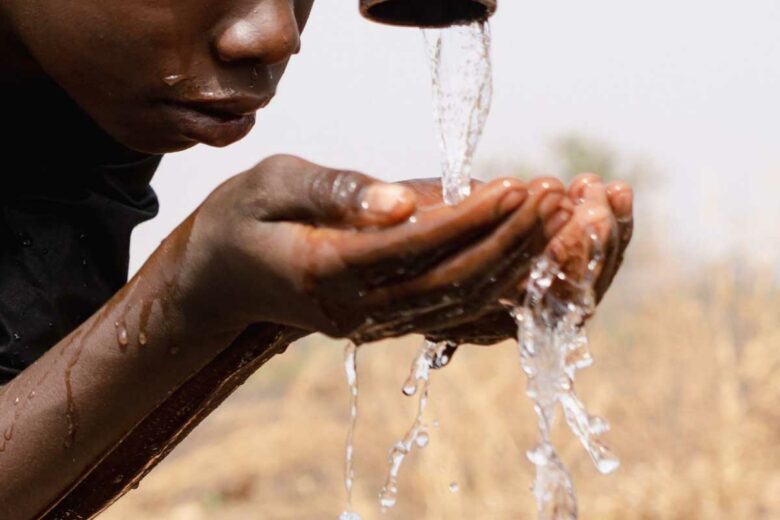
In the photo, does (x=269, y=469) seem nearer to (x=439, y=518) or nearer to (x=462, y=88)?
(x=439, y=518)

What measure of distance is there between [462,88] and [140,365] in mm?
637

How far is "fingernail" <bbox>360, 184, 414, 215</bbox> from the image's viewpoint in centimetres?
130

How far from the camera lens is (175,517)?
6352mm

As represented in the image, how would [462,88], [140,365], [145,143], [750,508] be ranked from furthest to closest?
[750,508] → [462,88] → [145,143] → [140,365]

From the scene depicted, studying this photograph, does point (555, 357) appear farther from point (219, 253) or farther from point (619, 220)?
point (219, 253)

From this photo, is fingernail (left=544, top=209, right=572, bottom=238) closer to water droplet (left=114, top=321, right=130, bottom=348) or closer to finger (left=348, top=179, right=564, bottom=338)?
finger (left=348, top=179, right=564, bottom=338)

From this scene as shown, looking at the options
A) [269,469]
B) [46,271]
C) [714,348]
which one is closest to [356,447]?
[269,469]

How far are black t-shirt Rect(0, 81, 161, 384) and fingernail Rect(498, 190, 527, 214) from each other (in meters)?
0.89

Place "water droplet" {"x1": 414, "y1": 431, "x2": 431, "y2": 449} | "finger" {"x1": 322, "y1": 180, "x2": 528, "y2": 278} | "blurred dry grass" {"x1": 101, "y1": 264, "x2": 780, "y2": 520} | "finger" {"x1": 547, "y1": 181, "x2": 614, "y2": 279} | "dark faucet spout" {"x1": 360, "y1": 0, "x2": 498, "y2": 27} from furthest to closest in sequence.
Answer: "blurred dry grass" {"x1": 101, "y1": 264, "x2": 780, "y2": 520} < "water droplet" {"x1": 414, "y1": 431, "x2": 431, "y2": 449} < "dark faucet spout" {"x1": 360, "y1": 0, "x2": 498, "y2": 27} < "finger" {"x1": 547, "y1": 181, "x2": 614, "y2": 279} < "finger" {"x1": 322, "y1": 180, "x2": 528, "y2": 278}

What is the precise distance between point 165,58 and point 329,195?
0.44 metres

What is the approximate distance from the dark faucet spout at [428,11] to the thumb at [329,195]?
0.44 m

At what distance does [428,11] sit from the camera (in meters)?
1.82

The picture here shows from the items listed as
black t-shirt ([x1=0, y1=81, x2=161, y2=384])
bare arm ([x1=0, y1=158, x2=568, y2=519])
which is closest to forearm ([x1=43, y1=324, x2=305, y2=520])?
bare arm ([x1=0, y1=158, x2=568, y2=519])

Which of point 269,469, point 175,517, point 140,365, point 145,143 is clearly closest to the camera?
point 140,365
